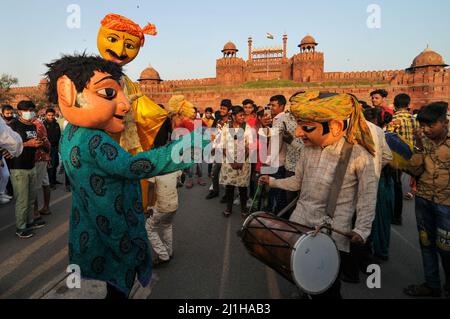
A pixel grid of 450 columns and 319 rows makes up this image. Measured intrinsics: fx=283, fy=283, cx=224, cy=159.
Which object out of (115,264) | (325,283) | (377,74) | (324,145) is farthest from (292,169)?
(377,74)

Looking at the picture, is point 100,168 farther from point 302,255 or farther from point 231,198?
point 231,198

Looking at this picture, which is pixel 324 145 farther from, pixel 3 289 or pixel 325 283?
pixel 3 289

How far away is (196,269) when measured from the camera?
10.8 ft

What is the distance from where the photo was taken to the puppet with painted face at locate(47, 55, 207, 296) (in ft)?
5.22

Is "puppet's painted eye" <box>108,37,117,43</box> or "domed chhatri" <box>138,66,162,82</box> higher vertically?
"domed chhatri" <box>138,66,162,82</box>

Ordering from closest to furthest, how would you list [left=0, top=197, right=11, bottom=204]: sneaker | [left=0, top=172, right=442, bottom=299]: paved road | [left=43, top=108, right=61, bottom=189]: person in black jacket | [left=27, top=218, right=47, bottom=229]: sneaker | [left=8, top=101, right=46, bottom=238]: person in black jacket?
1. [left=0, top=172, right=442, bottom=299]: paved road
2. [left=8, top=101, right=46, bottom=238]: person in black jacket
3. [left=27, top=218, right=47, bottom=229]: sneaker
4. [left=0, top=197, right=11, bottom=204]: sneaker
5. [left=43, top=108, right=61, bottom=189]: person in black jacket

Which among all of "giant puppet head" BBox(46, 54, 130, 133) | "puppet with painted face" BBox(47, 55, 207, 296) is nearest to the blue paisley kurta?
"puppet with painted face" BBox(47, 55, 207, 296)

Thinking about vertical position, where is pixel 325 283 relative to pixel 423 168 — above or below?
below

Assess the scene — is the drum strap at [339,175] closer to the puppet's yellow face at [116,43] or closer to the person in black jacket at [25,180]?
the puppet's yellow face at [116,43]

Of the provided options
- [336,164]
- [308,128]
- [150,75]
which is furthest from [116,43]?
[150,75]

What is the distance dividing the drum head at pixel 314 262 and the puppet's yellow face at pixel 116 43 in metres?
2.34

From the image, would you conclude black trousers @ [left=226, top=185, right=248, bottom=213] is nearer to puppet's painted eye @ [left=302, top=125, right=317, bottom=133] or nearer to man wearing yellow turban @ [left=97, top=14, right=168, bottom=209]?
man wearing yellow turban @ [left=97, top=14, right=168, bottom=209]

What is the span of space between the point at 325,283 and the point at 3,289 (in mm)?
3156
